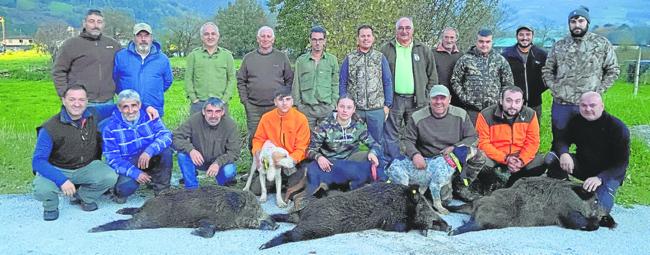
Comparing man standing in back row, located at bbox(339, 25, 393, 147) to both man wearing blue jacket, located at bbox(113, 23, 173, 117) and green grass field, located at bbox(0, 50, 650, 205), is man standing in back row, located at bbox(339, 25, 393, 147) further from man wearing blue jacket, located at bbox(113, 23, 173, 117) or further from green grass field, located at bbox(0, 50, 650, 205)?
man wearing blue jacket, located at bbox(113, 23, 173, 117)

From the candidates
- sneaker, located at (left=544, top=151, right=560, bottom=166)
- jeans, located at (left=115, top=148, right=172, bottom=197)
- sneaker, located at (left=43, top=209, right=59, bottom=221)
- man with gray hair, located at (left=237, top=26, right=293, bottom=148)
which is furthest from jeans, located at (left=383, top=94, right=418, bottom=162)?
sneaker, located at (left=43, top=209, right=59, bottom=221)

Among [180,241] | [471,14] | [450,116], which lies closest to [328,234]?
[180,241]

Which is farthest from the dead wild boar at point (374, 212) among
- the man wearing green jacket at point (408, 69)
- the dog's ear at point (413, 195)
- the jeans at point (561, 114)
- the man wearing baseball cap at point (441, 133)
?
the jeans at point (561, 114)

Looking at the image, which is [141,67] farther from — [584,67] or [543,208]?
[584,67]

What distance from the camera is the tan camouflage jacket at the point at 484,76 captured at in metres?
8.28

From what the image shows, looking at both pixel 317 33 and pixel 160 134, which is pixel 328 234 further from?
pixel 317 33

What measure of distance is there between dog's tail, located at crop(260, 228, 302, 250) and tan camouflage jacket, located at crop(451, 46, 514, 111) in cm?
385

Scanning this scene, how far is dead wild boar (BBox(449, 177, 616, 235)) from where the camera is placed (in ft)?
20.4

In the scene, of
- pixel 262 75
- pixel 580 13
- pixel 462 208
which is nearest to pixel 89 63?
pixel 262 75

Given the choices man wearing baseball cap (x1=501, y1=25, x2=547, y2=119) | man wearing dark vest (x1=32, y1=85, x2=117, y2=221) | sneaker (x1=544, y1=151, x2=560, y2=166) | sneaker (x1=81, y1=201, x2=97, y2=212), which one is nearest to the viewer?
man wearing dark vest (x1=32, y1=85, x2=117, y2=221)

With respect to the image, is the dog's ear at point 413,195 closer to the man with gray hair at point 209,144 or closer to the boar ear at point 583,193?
the boar ear at point 583,193

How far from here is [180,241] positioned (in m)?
5.62

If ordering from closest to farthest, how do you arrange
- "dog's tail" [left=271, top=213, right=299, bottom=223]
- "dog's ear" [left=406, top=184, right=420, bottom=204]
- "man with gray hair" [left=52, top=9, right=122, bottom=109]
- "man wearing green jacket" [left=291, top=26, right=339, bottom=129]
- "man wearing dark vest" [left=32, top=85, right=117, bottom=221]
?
"dog's ear" [left=406, top=184, right=420, bottom=204] → "dog's tail" [left=271, top=213, right=299, bottom=223] → "man wearing dark vest" [left=32, top=85, right=117, bottom=221] → "man with gray hair" [left=52, top=9, right=122, bottom=109] → "man wearing green jacket" [left=291, top=26, right=339, bottom=129]

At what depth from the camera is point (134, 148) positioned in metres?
7.12
